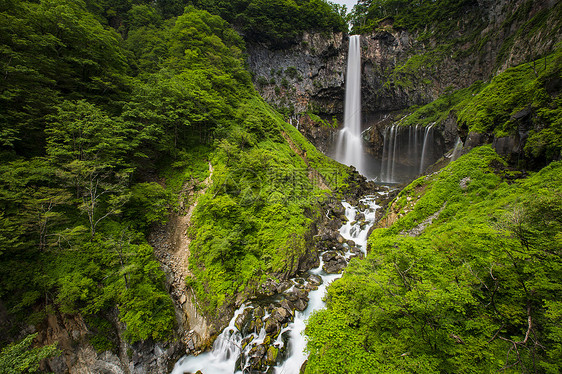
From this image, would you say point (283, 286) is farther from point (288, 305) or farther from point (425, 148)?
point (425, 148)

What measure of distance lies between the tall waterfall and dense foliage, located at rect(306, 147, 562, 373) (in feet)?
103

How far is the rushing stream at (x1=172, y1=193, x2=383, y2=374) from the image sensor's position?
7.43 meters

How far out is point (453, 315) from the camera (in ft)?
12.9

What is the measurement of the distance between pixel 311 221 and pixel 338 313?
7.73 metres

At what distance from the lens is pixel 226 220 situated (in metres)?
11.2

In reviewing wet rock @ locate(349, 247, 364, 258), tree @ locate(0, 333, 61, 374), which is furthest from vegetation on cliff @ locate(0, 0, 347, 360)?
→ wet rock @ locate(349, 247, 364, 258)

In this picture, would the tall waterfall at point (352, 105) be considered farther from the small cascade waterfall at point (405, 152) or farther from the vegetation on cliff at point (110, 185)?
the vegetation on cliff at point (110, 185)

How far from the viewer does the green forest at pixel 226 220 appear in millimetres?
3941

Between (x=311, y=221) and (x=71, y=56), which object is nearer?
(x=71, y=56)

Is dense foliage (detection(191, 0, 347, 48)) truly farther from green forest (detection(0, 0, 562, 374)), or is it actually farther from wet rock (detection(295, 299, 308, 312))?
wet rock (detection(295, 299, 308, 312))

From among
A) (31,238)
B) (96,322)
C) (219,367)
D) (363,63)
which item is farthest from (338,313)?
(363,63)

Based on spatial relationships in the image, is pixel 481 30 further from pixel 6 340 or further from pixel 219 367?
pixel 6 340

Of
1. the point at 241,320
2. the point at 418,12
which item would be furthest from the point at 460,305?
the point at 418,12

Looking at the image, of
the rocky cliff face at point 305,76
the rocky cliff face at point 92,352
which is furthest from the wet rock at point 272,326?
the rocky cliff face at point 305,76
